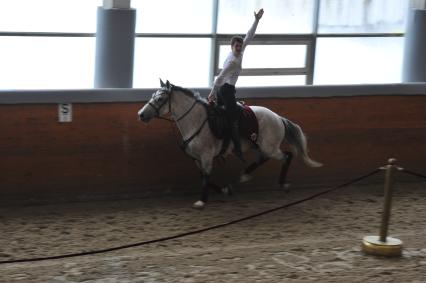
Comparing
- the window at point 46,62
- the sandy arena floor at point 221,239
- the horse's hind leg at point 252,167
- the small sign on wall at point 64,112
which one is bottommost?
the sandy arena floor at point 221,239

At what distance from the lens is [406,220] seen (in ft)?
33.2

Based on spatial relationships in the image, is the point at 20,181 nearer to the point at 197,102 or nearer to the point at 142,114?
the point at 142,114

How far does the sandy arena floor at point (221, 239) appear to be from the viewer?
7832 mm

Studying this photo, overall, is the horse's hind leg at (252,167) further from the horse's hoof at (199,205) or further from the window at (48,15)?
the window at (48,15)

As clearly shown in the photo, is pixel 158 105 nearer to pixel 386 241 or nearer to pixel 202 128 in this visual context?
pixel 202 128

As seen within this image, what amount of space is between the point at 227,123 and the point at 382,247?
2.52 metres

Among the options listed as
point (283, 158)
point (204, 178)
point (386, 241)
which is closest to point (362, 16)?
point (283, 158)

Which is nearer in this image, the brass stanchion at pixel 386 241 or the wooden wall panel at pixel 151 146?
the brass stanchion at pixel 386 241

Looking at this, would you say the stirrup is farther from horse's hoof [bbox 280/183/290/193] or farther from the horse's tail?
horse's hoof [bbox 280/183/290/193]

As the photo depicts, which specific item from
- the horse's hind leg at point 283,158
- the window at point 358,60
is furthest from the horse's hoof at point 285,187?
the window at point 358,60

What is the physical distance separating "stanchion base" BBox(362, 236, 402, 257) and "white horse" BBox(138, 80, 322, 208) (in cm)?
221

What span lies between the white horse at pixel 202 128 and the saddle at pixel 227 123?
0.16 feet

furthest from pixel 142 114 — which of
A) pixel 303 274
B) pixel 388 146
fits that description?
pixel 388 146

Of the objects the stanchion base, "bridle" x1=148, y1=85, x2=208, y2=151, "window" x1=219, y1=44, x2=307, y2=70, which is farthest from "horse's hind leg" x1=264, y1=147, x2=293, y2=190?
the stanchion base
